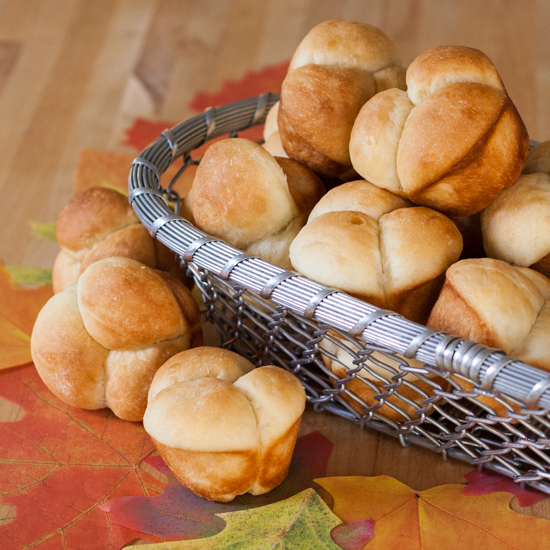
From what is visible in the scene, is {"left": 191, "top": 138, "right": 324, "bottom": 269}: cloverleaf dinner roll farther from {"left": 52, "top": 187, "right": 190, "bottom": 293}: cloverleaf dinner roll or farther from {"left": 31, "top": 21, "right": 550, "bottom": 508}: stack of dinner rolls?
{"left": 52, "top": 187, "right": 190, "bottom": 293}: cloverleaf dinner roll

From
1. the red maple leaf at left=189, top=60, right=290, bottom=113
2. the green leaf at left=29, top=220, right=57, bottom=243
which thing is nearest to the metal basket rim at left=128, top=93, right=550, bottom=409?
the green leaf at left=29, top=220, right=57, bottom=243

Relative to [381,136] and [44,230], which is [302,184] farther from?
[44,230]

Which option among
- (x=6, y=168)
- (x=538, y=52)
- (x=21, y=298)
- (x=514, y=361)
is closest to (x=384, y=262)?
(x=514, y=361)

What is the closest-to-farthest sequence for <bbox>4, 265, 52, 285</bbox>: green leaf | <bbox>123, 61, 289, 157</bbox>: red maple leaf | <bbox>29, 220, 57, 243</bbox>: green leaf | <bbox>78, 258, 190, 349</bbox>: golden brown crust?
1. <bbox>78, 258, 190, 349</bbox>: golden brown crust
2. <bbox>4, 265, 52, 285</bbox>: green leaf
3. <bbox>29, 220, 57, 243</bbox>: green leaf
4. <bbox>123, 61, 289, 157</bbox>: red maple leaf

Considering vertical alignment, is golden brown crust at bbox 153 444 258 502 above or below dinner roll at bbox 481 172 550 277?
below

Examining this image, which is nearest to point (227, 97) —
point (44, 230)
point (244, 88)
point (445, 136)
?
point (244, 88)

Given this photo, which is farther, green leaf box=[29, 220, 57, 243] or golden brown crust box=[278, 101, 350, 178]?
green leaf box=[29, 220, 57, 243]

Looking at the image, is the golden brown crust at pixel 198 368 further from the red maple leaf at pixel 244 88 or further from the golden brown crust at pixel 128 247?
the red maple leaf at pixel 244 88
